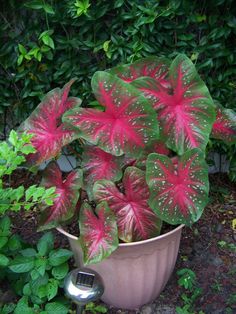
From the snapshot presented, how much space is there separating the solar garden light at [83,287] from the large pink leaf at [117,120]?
0.43 m

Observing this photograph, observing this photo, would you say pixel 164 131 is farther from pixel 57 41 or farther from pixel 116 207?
pixel 57 41

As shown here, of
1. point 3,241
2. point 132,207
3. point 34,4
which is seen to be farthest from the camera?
point 34,4

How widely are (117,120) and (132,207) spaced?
1.04ft

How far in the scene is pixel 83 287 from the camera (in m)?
1.49

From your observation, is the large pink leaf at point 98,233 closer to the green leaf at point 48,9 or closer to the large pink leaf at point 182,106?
the large pink leaf at point 182,106

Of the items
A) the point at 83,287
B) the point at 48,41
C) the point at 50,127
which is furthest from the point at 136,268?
the point at 48,41

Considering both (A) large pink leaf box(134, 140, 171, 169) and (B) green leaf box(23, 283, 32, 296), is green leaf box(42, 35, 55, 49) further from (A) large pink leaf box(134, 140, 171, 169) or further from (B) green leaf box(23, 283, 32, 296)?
(B) green leaf box(23, 283, 32, 296)

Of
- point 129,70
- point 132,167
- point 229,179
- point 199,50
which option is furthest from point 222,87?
point 132,167

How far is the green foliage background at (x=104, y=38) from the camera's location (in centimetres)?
221

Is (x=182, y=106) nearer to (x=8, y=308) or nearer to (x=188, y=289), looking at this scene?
(x=188, y=289)

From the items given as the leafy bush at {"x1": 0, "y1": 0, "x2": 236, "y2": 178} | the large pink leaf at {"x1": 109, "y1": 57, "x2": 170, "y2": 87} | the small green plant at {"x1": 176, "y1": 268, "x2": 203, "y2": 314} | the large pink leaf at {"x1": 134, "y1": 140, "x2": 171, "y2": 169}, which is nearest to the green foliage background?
the leafy bush at {"x1": 0, "y1": 0, "x2": 236, "y2": 178}

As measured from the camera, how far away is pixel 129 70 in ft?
5.99

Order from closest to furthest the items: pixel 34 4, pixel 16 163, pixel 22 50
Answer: pixel 16 163 → pixel 34 4 → pixel 22 50

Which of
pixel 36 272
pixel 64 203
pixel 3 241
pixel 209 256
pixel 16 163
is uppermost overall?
pixel 16 163
